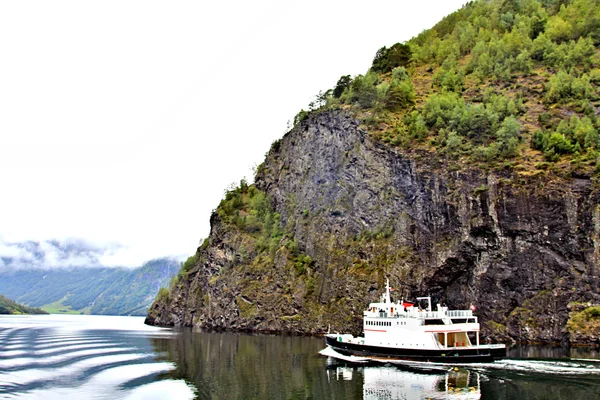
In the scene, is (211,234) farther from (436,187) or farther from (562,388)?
(562,388)

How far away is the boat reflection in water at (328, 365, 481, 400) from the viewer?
42625 millimetres

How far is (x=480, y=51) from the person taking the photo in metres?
134

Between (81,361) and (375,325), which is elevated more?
(375,325)

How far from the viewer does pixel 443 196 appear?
9738 centimetres

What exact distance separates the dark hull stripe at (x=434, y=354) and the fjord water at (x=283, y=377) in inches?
60.7

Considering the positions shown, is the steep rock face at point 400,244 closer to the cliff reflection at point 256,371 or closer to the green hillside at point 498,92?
the green hillside at point 498,92

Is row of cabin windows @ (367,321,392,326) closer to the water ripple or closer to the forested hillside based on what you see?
the forested hillside

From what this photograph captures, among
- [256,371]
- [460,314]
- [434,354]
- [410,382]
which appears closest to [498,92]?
[460,314]

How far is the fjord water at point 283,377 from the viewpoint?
43.2 metres

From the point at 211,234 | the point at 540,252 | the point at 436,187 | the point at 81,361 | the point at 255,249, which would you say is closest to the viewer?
the point at 81,361

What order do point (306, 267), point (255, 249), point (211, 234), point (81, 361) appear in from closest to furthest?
point (81, 361) < point (306, 267) < point (255, 249) < point (211, 234)

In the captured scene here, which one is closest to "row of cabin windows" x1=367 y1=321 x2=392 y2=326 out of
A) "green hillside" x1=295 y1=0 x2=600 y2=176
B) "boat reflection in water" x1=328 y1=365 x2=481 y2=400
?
"boat reflection in water" x1=328 y1=365 x2=481 y2=400

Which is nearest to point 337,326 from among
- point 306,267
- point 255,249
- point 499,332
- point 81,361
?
point 306,267

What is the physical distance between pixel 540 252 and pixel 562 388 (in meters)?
47.8
